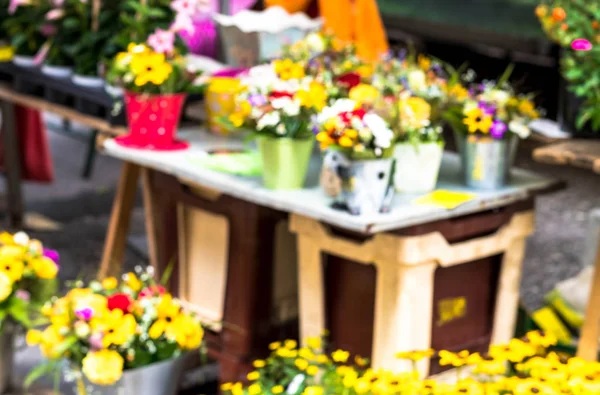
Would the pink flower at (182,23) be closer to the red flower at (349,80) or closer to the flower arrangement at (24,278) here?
the red flower at (349,80)

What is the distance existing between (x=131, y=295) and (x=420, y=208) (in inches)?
31.4

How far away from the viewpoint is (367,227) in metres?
2.42

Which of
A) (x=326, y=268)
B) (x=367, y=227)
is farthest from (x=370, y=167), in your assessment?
(x=326, y=268)

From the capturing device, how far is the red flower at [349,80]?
2895mm

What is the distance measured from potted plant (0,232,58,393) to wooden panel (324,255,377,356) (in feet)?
2.51

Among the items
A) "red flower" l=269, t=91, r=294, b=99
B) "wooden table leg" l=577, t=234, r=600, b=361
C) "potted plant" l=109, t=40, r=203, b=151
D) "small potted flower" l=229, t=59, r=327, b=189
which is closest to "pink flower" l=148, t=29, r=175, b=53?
"potted plant" l=109, t=40, r=203, b=151

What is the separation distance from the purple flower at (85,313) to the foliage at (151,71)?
2.68 feet

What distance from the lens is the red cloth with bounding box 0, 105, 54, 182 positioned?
5133 millimetres

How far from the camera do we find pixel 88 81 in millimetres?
3641

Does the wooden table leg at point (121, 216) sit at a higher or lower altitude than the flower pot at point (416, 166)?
lower

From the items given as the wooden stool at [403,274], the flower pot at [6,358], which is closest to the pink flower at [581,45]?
the wooden stool at [403,274]

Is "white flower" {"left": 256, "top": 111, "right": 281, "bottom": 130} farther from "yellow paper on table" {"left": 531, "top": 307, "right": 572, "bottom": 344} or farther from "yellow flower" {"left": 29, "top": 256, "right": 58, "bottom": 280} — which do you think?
"yellow paper on table" {"left": 531, "top": 307, "right": 572, "bottom": 344}

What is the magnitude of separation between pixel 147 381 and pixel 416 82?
3.59 feet

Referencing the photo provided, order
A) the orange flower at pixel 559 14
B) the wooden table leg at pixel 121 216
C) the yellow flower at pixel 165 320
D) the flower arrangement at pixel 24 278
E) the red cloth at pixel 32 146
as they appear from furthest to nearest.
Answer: the red cloth at pixel 32 146
the wooden table leg at pixel 121 216
the orange flower at pixel 559 14
the flower arrangement at pixel 24 278
the yellow flower at pixel 165 320
